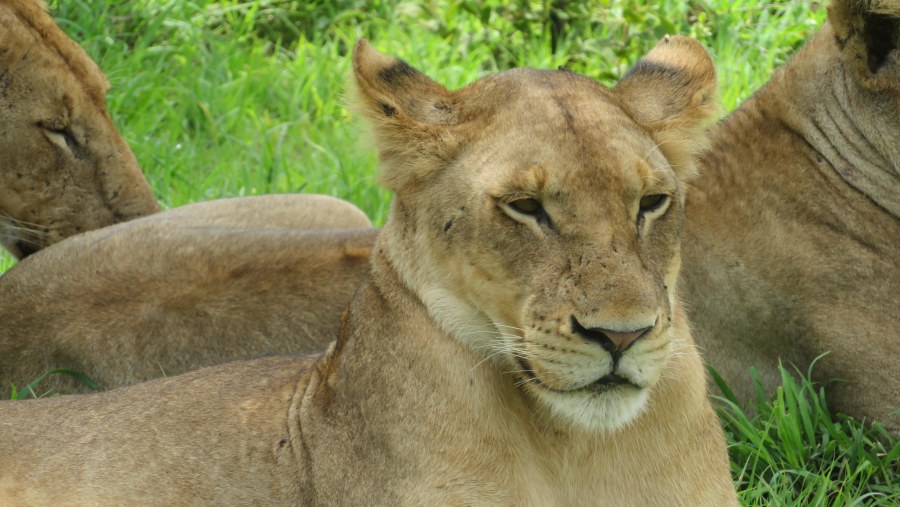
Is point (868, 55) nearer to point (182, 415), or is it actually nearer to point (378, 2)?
point (182, 415)

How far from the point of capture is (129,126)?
592 cm

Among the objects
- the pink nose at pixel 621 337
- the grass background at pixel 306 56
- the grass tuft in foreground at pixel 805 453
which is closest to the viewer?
the pink nose at pixel 621 337

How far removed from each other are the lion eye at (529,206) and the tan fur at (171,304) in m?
1.33

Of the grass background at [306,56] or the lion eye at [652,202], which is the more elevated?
the lion eye at [652,202]

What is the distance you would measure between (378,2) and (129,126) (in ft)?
5.52

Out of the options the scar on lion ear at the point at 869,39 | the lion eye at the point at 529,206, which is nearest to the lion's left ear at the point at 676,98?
the lion eye at the point at 529,206

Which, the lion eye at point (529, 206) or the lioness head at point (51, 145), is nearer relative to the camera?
the lion eye at point (529, 206)

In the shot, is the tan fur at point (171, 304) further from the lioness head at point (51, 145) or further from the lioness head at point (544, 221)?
the lioness head at point (544, 221)

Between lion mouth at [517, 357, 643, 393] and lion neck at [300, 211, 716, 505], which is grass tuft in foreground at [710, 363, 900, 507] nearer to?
lion neck at [300, 211, 716, 505]

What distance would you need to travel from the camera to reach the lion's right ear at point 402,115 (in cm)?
259

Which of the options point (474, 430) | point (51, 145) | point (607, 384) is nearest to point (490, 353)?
point (474, 430)

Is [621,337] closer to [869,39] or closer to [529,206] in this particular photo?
[529,206]

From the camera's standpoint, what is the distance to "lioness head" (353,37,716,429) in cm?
235

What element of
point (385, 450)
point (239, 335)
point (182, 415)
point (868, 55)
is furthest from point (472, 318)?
point (868, 55)
